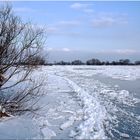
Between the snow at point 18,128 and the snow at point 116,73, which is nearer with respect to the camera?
the snow at point 18,128

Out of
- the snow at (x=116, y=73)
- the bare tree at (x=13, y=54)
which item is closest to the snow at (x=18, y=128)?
the bare tree at (x=13, y=54)

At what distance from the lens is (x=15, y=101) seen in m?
11.3

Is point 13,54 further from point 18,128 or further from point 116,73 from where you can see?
point 116,73

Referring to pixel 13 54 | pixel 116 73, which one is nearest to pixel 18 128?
pixel 13 54

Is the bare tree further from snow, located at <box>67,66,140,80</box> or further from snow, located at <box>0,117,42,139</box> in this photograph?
snow, located at <box>67,66,140,80</box>

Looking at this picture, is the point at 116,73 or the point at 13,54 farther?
the point at 116,73

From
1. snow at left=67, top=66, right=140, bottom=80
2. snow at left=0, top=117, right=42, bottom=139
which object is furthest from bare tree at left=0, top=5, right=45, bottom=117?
snow at left=67, top=66, right=140, bottom=80

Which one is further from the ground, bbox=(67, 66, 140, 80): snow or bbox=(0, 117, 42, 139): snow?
bbox=(0, 117, 42, 139): snow

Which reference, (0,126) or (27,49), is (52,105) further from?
(0,126)

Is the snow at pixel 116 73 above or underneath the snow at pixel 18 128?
underneath

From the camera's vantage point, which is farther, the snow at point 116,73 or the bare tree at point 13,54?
the snow at point 116,73

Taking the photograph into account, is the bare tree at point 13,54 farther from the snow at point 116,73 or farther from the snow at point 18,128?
the snow at point 116,73

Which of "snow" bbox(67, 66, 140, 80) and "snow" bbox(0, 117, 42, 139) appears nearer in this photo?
"snow" bbox(0, 117, 42, 139)

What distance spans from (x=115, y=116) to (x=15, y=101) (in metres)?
3.76
